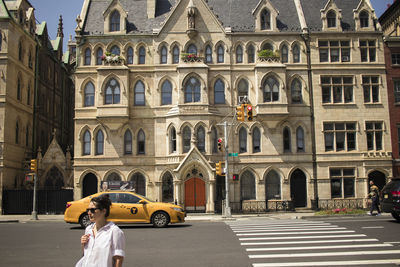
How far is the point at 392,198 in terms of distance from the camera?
17.5 meters

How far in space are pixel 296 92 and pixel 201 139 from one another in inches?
354

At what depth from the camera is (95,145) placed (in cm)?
3359

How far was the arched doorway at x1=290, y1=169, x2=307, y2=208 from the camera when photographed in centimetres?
3325

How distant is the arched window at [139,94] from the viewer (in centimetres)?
3394

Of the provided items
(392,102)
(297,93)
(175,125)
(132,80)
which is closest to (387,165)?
(392,102)

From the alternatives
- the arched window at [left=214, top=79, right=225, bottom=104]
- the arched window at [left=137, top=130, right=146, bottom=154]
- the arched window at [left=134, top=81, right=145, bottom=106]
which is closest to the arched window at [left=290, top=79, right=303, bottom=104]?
the arched window at [left=214, top=79, right=225, bottom=104]

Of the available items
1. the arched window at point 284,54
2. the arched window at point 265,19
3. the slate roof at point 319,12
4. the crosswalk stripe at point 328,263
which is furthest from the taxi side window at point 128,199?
the slate roof at point 319,12

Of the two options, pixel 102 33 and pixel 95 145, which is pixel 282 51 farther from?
pixel 95 145

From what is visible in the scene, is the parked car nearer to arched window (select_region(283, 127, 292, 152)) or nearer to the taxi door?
the taxi door

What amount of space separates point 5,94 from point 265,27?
72.0 ft

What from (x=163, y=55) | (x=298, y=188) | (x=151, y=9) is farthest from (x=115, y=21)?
(x=298, y=188)

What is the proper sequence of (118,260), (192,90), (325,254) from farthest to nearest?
(192,90), (325,254), (118,260)

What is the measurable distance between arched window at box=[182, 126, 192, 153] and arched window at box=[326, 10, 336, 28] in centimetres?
1526

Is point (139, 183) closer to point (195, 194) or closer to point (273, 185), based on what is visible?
point (195, 194)
